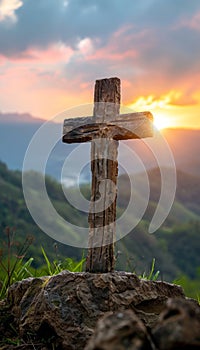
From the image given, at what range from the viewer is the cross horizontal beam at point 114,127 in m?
5.26

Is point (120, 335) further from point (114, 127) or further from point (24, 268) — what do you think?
point (24, 268)

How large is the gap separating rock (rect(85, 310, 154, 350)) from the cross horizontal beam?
2983 millimetres

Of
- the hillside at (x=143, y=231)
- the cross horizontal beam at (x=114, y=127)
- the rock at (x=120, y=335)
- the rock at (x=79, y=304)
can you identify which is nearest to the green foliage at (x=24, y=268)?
the rock at (x=79, y=304)

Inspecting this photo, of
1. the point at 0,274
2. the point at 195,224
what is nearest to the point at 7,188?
the point at 195,224

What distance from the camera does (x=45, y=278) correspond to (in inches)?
212

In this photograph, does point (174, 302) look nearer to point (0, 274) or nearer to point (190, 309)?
point (190, 309)

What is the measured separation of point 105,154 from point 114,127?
0.33 metres

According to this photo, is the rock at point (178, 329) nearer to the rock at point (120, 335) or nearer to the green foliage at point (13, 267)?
the rock at point (120, 335)

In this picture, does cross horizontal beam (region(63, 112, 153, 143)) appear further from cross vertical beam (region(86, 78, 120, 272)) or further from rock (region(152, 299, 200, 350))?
rock (region(152, 299, 200, 350))

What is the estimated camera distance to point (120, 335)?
→ 7.93 ft

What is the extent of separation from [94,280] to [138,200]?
118cm

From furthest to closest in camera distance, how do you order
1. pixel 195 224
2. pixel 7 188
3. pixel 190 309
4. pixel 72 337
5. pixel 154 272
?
pixel 195 224
pixel 7 188
pixel 154 272
pixel 72 337
pixel 190 309

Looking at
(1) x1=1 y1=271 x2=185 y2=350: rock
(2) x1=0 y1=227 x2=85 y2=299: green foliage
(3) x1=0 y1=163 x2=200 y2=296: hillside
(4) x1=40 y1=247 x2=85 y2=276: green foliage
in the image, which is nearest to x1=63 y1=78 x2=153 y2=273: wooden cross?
(1) x1=1 y1=271 x2=185 y2=350: rock

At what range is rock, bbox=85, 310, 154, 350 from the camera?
2.38m
